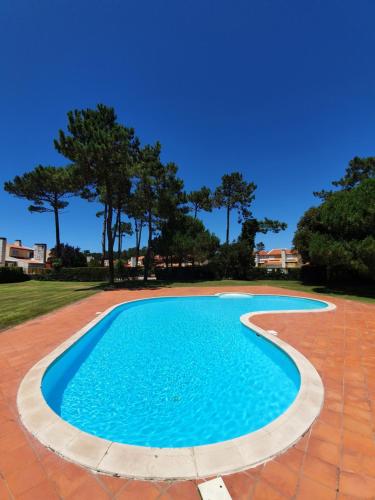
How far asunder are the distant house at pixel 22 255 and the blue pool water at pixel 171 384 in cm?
3056

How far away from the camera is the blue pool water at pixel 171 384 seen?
3002 millimetres

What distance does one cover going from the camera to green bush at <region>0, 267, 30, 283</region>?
22.8 m

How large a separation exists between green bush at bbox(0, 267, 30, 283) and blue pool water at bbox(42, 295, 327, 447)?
22518mm

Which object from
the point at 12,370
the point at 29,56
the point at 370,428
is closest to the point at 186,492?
the point at 370,428

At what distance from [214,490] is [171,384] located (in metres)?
2.45

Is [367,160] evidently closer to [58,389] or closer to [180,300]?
[180,300]

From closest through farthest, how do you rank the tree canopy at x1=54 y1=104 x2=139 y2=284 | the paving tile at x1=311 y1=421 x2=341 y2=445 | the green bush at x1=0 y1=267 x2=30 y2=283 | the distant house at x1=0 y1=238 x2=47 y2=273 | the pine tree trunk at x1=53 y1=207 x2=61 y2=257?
the paving tile at x1=311 y1=421 x2=341 y2=445 < the tree canopy at x1=54 y1=104 x2=139 y2=284 < the green bush at x1=0 y1=267 x2=30 y2=283 < the pine tree trunk at x1=53 y1=207 x2=61 y2=257 < the distant house at x1=0 y1=238 x2=47 y2=273

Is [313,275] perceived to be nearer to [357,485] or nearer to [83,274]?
[357,485]

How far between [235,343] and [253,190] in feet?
90.1

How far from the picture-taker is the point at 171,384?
4070mm

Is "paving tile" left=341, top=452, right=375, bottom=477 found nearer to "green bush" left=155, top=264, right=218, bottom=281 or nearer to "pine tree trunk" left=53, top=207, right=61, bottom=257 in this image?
"green bush" left=155, top=264, right=218, bottom=281

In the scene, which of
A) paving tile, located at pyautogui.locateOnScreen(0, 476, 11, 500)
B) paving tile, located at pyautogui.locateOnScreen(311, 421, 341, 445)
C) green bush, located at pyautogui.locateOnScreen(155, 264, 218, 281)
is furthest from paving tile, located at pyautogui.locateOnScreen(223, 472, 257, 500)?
green bush, located at pyautogui.locateOnScreen(155, 264, 218, 281)

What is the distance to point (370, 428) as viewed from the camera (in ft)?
8.12

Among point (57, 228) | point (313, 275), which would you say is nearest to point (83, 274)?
point (57, 228)
